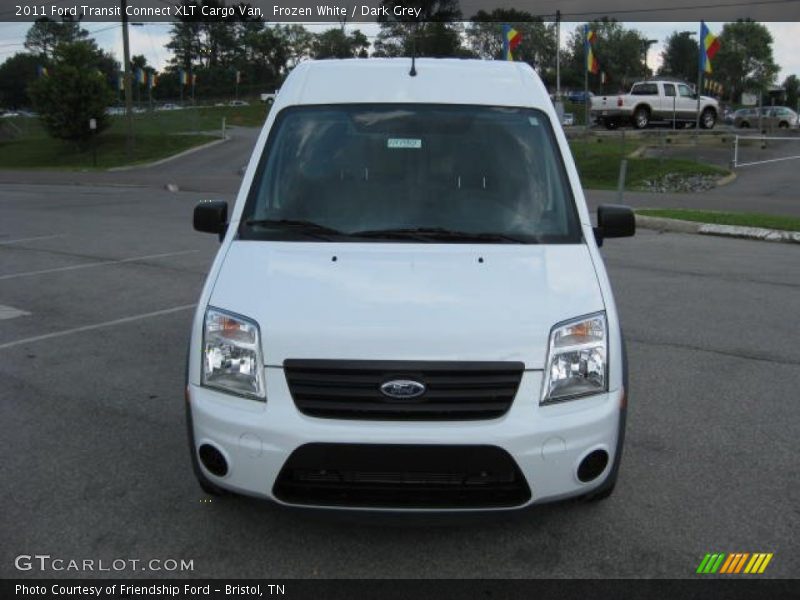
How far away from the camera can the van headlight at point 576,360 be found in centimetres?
315

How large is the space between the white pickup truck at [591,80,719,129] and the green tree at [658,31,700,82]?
98753 millimetres

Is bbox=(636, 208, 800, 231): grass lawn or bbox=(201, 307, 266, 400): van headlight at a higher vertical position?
bbox=(201, 307, 266, 400): van headlight

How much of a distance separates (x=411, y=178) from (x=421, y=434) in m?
1.68

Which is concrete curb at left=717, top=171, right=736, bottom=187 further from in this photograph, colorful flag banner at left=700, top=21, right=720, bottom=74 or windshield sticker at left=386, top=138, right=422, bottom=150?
windshield sticker at left=386, top=138, right=422, bottom=150

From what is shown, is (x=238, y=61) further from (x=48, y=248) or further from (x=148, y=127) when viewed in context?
(x=48, y=248)

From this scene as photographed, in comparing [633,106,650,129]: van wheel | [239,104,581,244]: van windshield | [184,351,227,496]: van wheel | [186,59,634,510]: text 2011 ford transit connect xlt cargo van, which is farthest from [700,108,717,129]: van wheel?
[184,351,227,496]: van wheel

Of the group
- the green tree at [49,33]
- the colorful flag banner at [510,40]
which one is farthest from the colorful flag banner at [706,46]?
the green tree at [49,33]

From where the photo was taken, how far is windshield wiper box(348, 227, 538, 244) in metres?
3.90

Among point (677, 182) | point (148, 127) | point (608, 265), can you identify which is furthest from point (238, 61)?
point (608, 265)

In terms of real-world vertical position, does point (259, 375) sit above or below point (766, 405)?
above

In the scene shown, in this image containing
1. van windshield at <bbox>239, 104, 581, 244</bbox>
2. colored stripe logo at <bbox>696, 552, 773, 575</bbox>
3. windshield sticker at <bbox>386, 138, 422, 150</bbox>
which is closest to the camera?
colored stripe logo at <bbox>696, 552, 773, 575</bbox>

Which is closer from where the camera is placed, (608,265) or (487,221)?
(487,221)

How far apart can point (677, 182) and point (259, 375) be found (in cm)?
2139

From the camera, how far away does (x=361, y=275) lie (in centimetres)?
348
